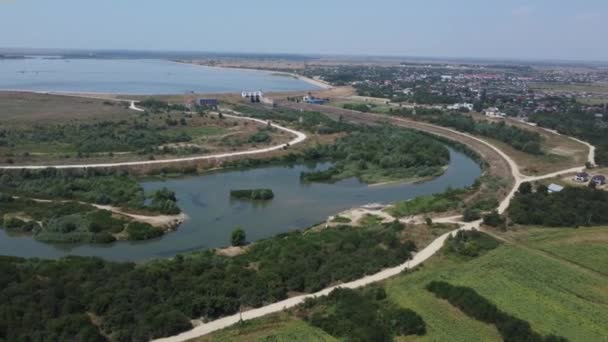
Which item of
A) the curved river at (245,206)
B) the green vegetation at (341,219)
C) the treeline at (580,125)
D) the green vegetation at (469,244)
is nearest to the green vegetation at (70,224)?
the curved river at (245,206)

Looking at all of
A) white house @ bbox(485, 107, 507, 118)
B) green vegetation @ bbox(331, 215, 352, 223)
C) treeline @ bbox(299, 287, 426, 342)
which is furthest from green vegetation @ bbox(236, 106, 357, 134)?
treeline @ bbox(299, 287, 426, 342)

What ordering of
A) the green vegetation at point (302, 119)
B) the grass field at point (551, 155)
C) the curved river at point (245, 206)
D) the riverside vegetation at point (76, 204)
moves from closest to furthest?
1. the curved river at point (245, 206)
2. the riverside vegetation at point (76, 204)
3. the grass field at point (551, 155)
4. the green vegetation at point (302, 119)

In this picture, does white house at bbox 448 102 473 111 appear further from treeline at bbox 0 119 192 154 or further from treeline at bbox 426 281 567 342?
treeline at bbox 426 281 567 342

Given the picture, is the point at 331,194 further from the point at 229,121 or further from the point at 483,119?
the point at 483,119

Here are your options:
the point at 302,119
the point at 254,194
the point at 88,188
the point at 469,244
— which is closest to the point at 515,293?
the point at 469,244

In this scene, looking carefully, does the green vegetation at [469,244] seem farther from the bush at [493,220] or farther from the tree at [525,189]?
the tree at [525,189]

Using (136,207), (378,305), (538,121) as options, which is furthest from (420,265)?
(538,121)
